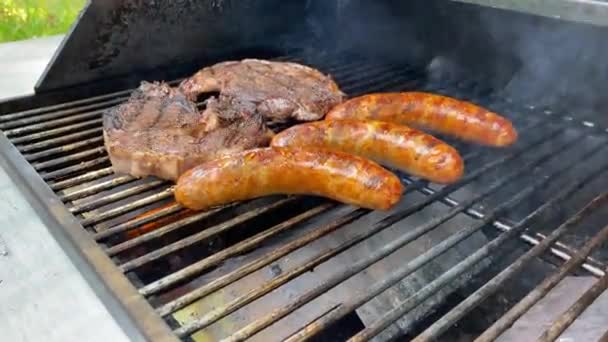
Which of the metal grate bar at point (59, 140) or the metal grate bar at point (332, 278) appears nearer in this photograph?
the metal grate bar at point (332, 278)

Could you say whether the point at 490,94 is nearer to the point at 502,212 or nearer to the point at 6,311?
the point at 502,212

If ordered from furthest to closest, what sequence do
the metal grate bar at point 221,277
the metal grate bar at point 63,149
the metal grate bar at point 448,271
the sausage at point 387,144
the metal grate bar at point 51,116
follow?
the metal grate bar at point 51,116
the metal grate bar at point 63,149
the sausage at point 387,144
the metal grate bar at point 221,277
the metal grate bar at point 448,271

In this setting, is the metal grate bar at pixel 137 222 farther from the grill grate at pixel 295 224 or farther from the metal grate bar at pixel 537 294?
the metal grate bar at pixel 537 294

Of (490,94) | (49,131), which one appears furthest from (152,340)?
(490,94)

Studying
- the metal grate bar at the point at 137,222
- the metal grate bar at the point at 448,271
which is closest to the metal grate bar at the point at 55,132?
the metal grate bar at the point at 137,222

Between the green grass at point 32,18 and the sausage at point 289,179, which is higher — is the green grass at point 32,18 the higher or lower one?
the lower one

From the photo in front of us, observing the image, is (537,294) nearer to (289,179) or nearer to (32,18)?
(289,179)

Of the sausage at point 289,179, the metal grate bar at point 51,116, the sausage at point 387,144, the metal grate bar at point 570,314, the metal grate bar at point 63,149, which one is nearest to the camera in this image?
the metal grate bar at point 570,314

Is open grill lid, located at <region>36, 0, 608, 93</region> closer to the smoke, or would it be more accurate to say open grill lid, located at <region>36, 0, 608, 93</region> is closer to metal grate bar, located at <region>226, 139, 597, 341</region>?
the smoke
